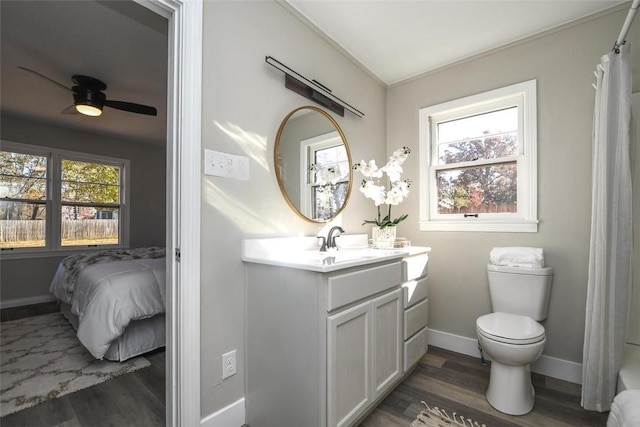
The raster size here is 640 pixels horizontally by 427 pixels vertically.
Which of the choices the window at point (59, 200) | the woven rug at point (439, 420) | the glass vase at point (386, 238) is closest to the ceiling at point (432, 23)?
the glass vase at point (386, 238)

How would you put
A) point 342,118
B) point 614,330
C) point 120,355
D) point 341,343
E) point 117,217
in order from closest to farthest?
1. point 341,343
2. point 614,330
3. point 120,355
4. point 342,118
5. point 117,217

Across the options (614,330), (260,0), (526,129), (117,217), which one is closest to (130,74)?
(260,0)

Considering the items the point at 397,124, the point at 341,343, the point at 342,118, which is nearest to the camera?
the point at 341,343

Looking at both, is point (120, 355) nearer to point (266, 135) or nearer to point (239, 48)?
point (266, 135)

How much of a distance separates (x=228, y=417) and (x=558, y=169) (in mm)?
2652

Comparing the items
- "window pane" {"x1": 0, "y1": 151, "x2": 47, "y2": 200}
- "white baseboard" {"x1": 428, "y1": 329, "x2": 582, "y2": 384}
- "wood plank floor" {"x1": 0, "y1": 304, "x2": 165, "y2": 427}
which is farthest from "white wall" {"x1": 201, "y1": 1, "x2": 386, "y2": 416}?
"window pane" {"x1": 0, "y1": 151, "x2": 47, "y2": 200}

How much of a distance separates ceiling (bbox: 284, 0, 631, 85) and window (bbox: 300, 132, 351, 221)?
0.77 meters

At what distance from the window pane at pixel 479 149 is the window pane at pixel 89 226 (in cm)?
519

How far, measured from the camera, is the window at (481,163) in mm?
2209

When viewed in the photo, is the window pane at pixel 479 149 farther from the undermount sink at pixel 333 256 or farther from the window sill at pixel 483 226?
the undermount sink at pixel 333 256

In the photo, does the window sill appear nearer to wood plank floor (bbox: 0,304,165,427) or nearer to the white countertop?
the white countertop

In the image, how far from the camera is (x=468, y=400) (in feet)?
5.89

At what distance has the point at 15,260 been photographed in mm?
3969

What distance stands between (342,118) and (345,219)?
Answer: 0.84 metres
